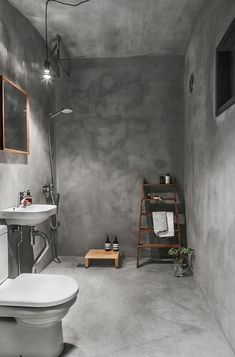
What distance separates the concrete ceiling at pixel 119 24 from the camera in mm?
2682

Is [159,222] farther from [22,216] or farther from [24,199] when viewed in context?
[22,216]

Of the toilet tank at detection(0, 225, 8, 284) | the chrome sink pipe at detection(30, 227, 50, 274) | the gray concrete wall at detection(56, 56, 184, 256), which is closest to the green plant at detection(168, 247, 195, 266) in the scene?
the gray concrete wall at detection(56, 56, 184, 256)

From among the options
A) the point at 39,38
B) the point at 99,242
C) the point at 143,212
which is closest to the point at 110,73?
the point at 39,38

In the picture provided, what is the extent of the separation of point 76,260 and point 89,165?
4.18ft

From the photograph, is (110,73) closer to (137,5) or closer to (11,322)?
(137,5)

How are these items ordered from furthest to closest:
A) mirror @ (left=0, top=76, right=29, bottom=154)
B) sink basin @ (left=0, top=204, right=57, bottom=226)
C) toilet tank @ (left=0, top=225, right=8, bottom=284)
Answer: mirror @ (left=0, top=76, right=29, bottom=154) < sink basin @ (left=0, top=204, right=57, bottom=226) < toilet tank @ (left=0, top=225, right=8, bottom=284)

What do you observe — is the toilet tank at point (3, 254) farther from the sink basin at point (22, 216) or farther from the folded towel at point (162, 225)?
the folded towel at point (162, 225)

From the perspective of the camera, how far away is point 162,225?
140 inches

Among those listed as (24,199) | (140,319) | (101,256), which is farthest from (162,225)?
(24,199)

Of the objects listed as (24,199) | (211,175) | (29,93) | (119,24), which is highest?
(119,24)

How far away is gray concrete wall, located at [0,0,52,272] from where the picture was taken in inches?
98.4

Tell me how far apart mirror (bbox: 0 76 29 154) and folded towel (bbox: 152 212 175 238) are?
1.72 meters

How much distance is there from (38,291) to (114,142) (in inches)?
96.3

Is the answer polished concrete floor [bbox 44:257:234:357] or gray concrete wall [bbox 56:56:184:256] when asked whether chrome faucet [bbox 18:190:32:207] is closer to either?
polished concrete floor [bbox 44:257:234:357]
